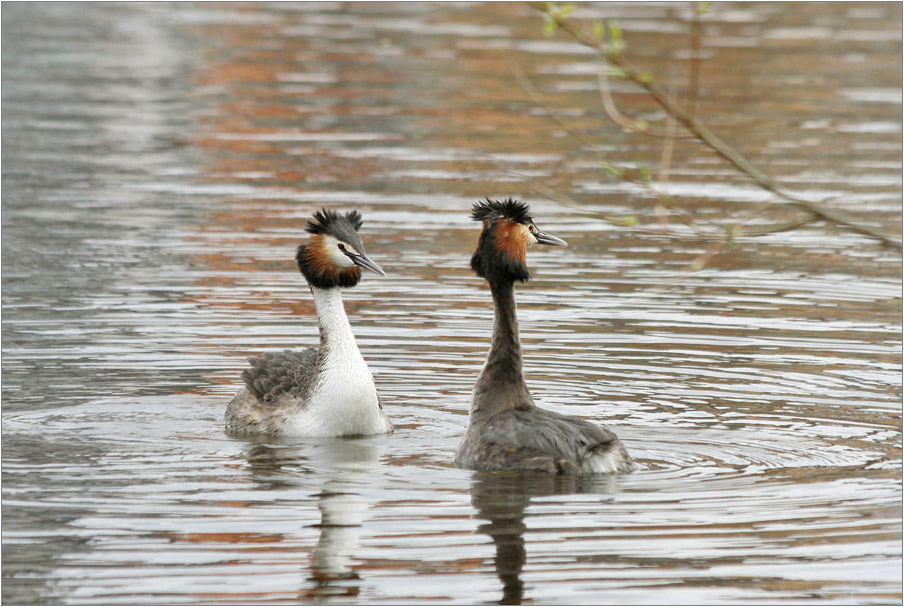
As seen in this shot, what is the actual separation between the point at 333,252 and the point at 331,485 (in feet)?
7.79

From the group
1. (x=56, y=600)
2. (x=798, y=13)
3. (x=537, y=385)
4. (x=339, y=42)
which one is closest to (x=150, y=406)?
(x=537, y=385)

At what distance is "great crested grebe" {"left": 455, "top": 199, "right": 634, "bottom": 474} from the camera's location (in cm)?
1077

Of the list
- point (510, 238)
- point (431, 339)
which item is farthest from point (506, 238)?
point (431, 339)

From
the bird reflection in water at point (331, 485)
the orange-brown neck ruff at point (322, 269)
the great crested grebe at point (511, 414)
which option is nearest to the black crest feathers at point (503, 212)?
the great crested grebe at point (511, 414)

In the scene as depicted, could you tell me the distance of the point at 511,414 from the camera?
1105 centimetres

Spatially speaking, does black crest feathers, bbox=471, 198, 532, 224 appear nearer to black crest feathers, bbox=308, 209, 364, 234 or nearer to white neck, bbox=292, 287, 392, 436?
black crest feathers, bbox=308, 209, 364, 234

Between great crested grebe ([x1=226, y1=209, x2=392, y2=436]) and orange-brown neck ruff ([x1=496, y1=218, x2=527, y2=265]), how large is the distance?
119 centimetres

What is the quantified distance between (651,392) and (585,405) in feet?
2.10

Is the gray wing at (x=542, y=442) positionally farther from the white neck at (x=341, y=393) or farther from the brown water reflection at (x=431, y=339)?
the white neck at (x=341, y=393)

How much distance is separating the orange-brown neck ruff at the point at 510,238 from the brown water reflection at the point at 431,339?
4.72 ft

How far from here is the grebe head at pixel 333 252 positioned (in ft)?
40.8

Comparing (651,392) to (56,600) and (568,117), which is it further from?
(568,117)

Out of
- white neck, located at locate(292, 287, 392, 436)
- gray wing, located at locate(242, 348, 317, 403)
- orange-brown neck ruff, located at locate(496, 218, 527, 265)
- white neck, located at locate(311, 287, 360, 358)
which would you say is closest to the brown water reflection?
white neck, located at locate(292, 287, 392, 436)

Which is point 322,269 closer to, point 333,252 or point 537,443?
point 333,252
